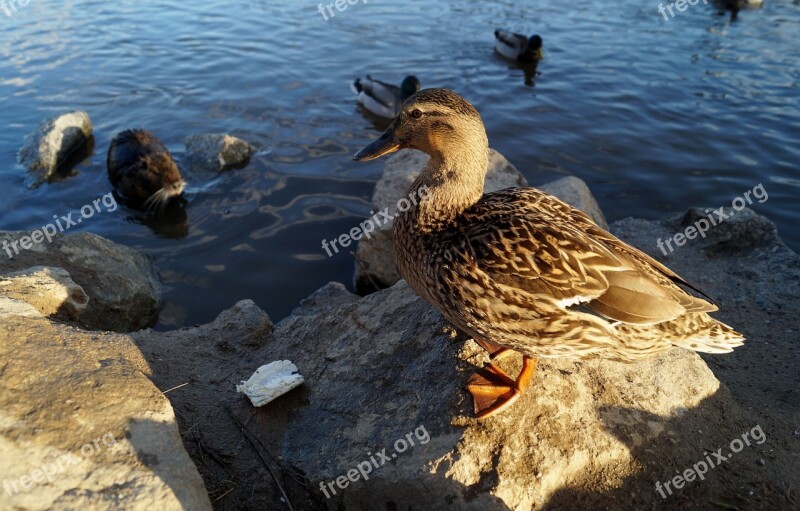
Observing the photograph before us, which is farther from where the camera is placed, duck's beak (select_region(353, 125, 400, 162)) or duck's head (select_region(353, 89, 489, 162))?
duck's beak (select_region(353, 125, 400, 162))

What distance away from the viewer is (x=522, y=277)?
2.85 m

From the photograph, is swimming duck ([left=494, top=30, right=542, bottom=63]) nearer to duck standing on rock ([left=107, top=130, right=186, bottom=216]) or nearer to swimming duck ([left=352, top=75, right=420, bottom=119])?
swimming duck ([left=352, top=75, right=420, bottom=119])

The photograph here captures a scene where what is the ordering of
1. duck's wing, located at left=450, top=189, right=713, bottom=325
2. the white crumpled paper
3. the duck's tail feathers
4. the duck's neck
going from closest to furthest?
duck's wing, located at left=450, top=189, right=713, bottom=325 < the duck's tail feathers < the duck's neck < the white crumpled paper

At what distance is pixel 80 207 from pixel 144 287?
2844 millimetres

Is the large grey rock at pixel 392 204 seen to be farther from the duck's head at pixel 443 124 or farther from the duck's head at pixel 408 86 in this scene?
the duck's head at pixel 408 86

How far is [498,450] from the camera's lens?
9.53 ft

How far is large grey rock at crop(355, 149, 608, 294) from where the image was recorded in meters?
5.80

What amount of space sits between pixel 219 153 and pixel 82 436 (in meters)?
6.16

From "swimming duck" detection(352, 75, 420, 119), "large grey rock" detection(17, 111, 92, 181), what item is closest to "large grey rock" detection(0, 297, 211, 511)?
"large grey rock" detection(17, 111, 92, 181)

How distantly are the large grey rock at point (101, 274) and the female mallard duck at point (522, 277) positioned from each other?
3092 mm

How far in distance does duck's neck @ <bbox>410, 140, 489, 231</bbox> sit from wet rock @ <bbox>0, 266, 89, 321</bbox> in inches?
102

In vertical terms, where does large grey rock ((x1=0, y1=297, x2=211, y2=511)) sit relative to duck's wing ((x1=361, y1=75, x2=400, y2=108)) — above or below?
above

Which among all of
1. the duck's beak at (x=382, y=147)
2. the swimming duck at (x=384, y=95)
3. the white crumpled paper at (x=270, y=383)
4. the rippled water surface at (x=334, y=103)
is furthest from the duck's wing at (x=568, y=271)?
the swimming duck at (x=384, y=95)

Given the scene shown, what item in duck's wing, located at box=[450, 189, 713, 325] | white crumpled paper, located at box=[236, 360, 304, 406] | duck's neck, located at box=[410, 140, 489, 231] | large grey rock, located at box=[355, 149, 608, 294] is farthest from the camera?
large grey rock, located at box=[355, 149, 608, 294]
